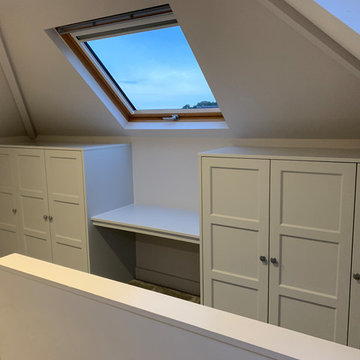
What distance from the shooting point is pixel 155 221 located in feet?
9.87

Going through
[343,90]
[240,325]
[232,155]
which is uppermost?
[343,90]

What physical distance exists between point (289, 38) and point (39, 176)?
240 cm

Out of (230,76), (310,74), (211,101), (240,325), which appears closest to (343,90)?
(310,74)

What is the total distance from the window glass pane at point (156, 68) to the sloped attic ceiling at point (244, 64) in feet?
0.86

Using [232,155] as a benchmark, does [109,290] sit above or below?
below

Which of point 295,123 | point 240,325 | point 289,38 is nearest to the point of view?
point 240,325

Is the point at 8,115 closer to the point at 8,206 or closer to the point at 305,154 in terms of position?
the point at 8,206

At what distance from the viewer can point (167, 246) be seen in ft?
11.3

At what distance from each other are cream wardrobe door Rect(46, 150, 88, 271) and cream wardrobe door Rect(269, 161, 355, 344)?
1.63m

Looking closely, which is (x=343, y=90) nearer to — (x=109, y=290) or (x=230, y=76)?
(x=230, y=76)

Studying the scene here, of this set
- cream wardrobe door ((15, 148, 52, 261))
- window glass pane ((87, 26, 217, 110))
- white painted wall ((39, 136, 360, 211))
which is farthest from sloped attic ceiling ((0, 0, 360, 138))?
cream wardrobe door ((15, 148, 52, 261))

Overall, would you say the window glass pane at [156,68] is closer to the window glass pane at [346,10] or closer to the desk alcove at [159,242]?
the desk alcove at [159,242]

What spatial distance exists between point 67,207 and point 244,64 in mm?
1909

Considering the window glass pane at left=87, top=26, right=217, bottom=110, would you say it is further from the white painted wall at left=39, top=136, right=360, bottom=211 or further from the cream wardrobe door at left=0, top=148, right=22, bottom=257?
the cream wardrobe door at left=0, top=148, right=22, bottom=257
